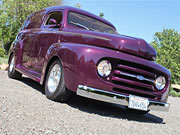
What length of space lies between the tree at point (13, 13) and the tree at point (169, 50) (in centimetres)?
1701

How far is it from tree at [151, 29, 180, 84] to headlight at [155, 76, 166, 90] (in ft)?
86.6

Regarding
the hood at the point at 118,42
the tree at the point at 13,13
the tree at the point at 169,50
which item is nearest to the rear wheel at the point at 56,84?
the hood at the point at 118,42

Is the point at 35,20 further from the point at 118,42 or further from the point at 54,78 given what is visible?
the point at 118,42

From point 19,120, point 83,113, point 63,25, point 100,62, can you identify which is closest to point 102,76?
point 100,62

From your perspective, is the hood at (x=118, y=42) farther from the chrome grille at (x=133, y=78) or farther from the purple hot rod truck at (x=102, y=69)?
the chrome grille at (x=133, y=78)

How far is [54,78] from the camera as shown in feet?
13.2

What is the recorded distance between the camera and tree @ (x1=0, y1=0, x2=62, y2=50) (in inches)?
897

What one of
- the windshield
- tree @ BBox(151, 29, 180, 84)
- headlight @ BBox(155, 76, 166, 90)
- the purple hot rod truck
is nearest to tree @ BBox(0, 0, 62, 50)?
tree @ BBox(151, 29, 180, 84)

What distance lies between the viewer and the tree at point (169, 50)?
30.5 meters

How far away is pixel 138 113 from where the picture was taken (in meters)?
4.55

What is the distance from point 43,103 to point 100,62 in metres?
1.13

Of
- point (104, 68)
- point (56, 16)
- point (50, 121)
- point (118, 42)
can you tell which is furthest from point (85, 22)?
point (50, 121)

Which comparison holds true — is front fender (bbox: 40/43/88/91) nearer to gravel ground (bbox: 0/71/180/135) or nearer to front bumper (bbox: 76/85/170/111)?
front bumper (bbox: 76/85/170/111)

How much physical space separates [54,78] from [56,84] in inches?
4.9
